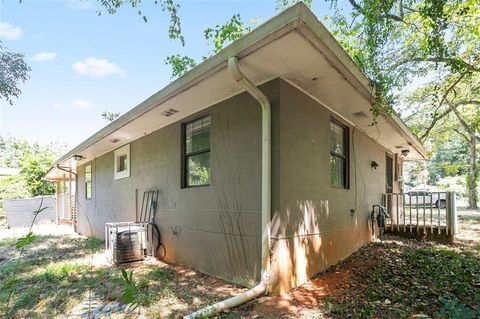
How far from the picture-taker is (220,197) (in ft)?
14.3

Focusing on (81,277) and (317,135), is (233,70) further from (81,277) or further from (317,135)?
(81,277)

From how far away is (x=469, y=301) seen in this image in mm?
3227

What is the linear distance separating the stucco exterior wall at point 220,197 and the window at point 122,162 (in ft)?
3.74

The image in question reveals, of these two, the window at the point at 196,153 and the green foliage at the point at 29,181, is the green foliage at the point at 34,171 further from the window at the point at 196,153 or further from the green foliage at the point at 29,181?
the window at the point at 196,153

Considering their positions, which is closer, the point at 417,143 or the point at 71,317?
the point at 71,317

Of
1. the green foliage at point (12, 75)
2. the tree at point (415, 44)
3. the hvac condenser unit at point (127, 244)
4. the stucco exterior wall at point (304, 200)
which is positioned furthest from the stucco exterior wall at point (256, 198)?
the green foliage at point (12, 75)

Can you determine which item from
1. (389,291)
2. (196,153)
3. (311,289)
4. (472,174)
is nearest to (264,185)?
(311,289)

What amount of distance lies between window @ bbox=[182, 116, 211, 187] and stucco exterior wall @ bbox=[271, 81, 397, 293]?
1472 mm

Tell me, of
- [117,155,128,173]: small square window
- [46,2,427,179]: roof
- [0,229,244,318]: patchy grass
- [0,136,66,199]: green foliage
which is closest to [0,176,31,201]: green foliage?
[0,136,66,199]: green foliage

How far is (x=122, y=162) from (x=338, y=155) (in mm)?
5522

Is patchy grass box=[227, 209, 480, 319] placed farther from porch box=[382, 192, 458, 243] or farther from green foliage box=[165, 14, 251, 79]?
green foliage box=[165, 14, 251, 79]

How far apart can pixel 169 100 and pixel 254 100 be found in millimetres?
1286

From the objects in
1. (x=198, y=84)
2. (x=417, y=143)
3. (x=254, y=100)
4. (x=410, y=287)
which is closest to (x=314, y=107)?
(x=254, y=100)

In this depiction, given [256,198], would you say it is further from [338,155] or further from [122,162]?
[122,162]
